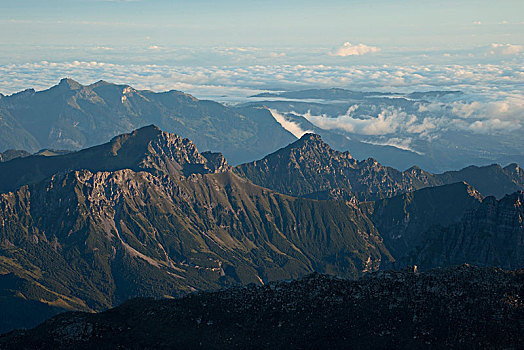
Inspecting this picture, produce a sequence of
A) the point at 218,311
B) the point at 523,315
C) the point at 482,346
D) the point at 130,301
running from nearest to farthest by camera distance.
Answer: the point at 482,346 < the point at 523,315 < the point at 218,311 < the point at 130,301

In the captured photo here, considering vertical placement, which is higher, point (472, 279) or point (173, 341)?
point (472, 279)

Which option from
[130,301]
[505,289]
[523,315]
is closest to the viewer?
[523,315]

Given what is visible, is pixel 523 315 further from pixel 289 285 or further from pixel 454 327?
pixel 289 285

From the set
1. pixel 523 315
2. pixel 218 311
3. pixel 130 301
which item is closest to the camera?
pixel 523 315

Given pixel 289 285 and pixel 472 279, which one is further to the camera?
pixel 289 285

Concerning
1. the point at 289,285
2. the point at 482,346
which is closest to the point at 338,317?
the point at 289,285

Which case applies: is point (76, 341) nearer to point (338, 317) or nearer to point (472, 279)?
point (338, 317)

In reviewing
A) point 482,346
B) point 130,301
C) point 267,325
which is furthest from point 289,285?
point 482,346
